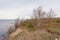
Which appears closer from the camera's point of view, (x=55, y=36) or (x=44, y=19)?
(x=55, y=36)

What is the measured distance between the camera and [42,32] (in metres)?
20.2

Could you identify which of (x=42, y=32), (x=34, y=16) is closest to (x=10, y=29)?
(x=34, y=16)

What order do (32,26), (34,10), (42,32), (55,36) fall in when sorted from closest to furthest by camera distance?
(55,36), (42,32), (32,26), (34,10)

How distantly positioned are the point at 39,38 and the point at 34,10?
312 inches

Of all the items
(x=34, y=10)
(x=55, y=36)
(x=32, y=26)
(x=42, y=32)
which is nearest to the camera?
(x=55, y=36)

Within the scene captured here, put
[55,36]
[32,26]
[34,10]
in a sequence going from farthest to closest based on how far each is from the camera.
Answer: [34,10], [32,26], [55,36]

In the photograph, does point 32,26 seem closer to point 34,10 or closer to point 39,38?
point 34,10

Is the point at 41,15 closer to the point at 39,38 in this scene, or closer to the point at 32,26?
the point at 32,26

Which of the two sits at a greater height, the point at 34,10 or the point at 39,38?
the point at 34,10

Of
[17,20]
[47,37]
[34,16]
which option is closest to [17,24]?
[17,20]

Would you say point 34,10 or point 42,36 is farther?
point 34,10

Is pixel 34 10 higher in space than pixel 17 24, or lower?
higher

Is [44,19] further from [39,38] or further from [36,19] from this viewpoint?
[39,38]

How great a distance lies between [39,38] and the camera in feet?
61.4
